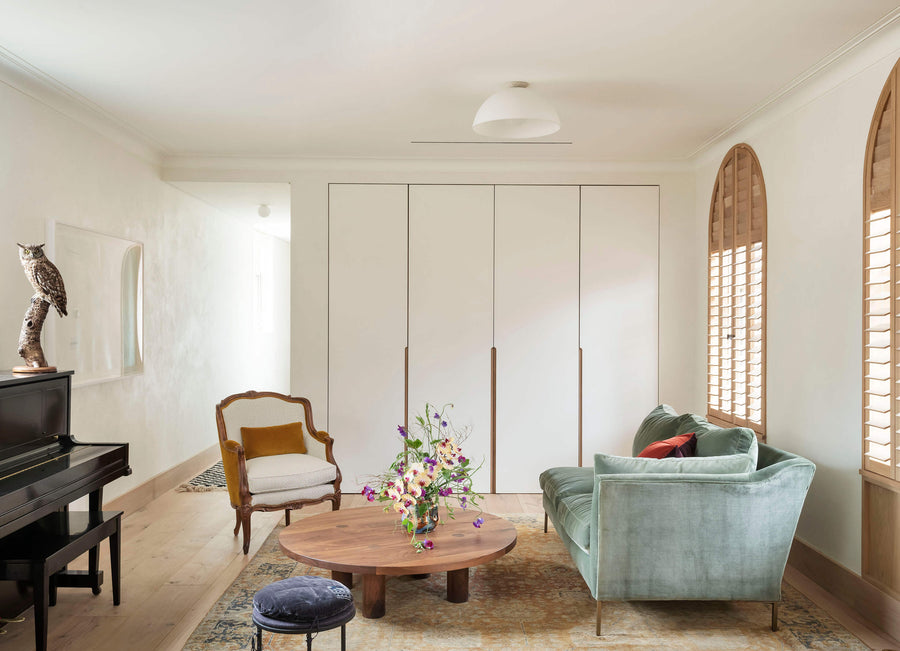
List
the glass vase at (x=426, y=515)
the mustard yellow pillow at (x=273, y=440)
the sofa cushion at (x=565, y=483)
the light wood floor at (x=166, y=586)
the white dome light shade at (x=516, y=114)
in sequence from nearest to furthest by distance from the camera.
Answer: the light wood floor at (x=166, y=586)
the glass vase at (x=426, y=515)
the white dome light shade at (x=516, y=114)
the sofa cushion at (x=565, y=483)
the mustard yellow pillow at (x=273, y=440)

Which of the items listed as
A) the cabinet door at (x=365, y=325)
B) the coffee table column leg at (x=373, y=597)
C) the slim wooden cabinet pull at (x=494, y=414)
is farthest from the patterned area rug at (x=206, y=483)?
the coffee table column leg at (x=373, y=597)

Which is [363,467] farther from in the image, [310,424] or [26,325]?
[26,325]

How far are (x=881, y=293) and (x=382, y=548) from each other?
8.34 ft

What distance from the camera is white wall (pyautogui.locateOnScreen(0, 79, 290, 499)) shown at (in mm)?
3631

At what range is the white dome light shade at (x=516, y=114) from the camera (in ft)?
11.9

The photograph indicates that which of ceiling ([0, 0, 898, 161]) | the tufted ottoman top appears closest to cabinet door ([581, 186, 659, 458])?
ceiling ([0, 0, 898, 161])

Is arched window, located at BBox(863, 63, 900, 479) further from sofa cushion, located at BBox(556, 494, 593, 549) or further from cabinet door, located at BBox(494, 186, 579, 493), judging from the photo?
cabinet door, located at BBox(494, 186, 579, 493)

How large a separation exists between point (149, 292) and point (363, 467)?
2.12m

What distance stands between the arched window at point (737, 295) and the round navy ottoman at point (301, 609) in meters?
2.95

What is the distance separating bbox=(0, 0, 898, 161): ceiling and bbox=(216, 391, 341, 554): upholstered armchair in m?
1.91

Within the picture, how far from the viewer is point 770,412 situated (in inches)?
165

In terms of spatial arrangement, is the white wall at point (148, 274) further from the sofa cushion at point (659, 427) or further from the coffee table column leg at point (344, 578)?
the sofa cushion at point (659, 427)

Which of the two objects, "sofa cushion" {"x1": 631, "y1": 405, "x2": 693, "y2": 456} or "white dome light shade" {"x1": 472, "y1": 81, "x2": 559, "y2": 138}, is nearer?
"white dome light shade" {"x1": 472, "y1": 81, "x2": 559, "y2": 138}

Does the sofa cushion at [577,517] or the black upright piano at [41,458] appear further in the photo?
the sofa cushion at [577,517]
